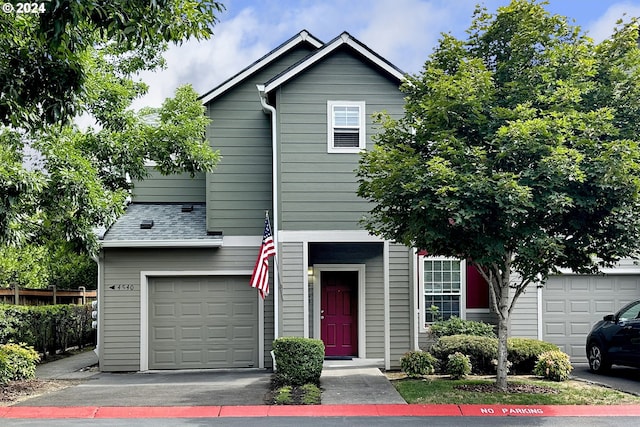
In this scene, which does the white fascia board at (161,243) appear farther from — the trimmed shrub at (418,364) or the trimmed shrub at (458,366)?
the trimmed shrub at (458,366)

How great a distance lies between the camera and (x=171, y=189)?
17.8m

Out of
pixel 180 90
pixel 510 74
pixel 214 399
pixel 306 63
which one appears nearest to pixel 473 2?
pixel 510 74

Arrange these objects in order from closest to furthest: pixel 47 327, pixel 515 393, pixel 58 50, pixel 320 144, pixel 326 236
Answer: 1. pixel 58 50
2. pixel 515 393
3. pixel 326 236
4. pixel 320 144
5. pixel 47 327

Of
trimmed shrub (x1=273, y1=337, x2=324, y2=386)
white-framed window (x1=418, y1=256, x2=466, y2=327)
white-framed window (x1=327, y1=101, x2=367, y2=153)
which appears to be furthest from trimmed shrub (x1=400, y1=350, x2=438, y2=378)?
white-framed window (x1=327, y1=101, x2=367, y2=153)

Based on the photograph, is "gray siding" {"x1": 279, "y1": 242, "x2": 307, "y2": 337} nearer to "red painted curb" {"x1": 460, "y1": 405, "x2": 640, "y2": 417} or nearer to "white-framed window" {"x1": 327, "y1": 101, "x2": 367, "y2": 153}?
"white-framed window" {"x1": 327, "y1": 101, "x2": 367, "y2": 153}

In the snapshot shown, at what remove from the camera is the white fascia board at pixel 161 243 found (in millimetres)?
15438

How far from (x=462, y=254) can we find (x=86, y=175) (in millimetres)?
6676

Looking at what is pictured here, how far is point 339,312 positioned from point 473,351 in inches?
157

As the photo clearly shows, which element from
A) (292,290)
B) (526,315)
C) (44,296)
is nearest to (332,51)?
(292,290)

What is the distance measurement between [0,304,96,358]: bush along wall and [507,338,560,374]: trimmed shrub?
36.7ft

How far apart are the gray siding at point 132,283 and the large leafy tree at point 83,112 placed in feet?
5.68

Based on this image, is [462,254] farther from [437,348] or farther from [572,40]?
[572,40]

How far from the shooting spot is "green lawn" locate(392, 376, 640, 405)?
11250 mm

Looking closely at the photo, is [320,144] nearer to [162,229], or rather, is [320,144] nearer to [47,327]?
[162,229]
